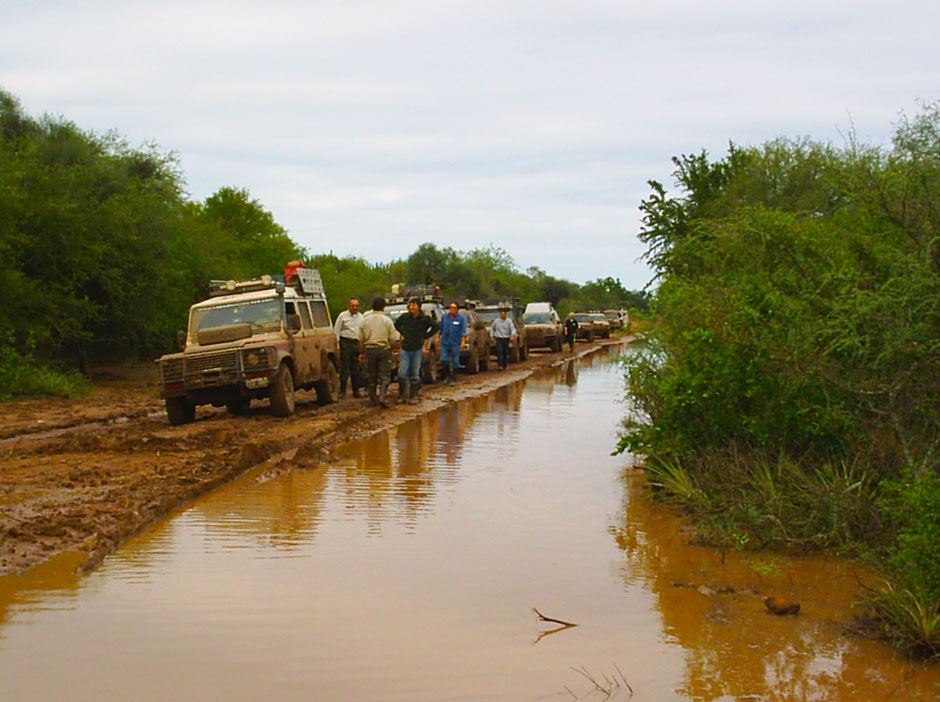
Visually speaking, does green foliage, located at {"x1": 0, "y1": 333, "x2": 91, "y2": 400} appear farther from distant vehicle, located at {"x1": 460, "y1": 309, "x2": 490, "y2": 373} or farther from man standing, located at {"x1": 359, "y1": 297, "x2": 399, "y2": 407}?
distant vehicle, located at {"x1": 460, "y1": 309, "x2": 490, "y2": 373}

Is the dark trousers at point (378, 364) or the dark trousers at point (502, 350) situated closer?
the dark trousers at point (378, 364)

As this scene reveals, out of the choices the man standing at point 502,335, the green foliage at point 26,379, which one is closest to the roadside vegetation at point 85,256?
the green foliage at point 26,379

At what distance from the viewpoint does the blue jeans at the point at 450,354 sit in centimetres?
2400

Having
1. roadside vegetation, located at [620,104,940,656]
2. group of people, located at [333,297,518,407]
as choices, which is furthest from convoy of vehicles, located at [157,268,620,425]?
roadside vegetation, located at [620,104,940,656]

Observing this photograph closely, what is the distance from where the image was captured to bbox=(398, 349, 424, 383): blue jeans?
18.5 meters

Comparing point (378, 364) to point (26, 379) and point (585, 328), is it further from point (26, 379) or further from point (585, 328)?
point (585, 328)

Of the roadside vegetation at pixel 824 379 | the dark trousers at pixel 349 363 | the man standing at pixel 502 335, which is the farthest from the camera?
the man standing at pixel 502 335

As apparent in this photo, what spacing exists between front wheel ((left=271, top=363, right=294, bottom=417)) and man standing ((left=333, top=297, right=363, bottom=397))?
2645 mm

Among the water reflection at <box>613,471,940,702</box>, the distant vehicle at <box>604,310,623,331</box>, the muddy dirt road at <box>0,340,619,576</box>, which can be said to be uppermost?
the distant vehicle at <box>604,310,623,331</box>

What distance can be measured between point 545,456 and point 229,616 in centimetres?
704

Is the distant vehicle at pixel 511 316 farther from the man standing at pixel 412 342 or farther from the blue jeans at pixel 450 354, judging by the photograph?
the man standing at pixel 412 342

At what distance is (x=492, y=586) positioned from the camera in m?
7.05

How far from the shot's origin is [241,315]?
17531mm

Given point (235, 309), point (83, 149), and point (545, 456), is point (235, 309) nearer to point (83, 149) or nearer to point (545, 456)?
point (545, 456)
